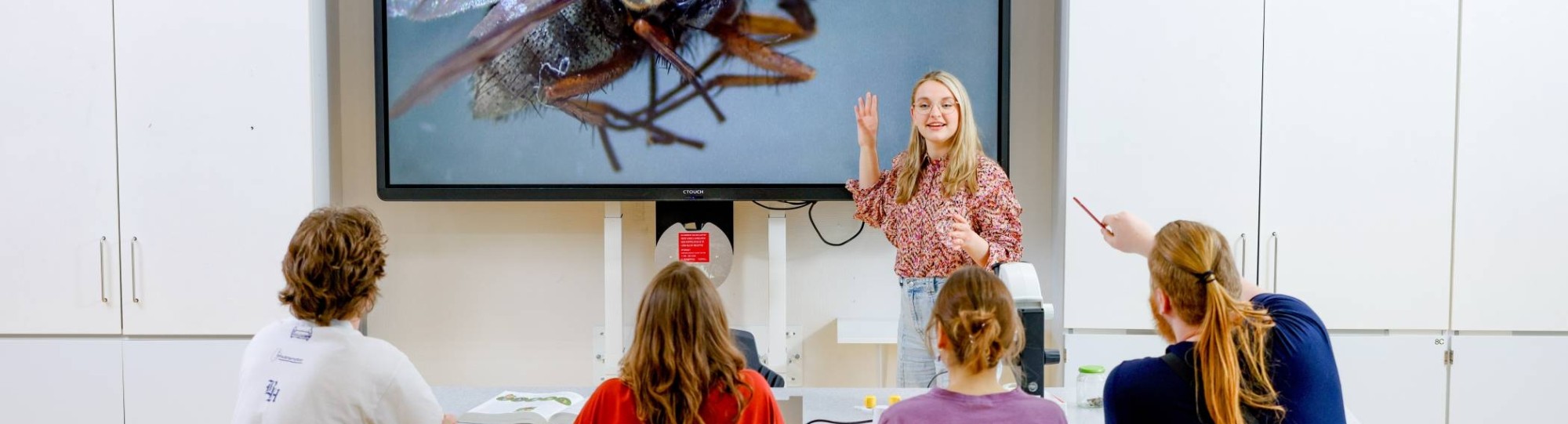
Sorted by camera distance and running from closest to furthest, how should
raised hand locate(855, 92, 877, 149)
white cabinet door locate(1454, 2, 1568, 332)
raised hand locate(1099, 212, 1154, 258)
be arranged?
raised hand locate(1099, 212, 1154, 258) < raised hand locate(855, 92, 877, 149) < white cabinet door locate(1454, 2, 1568, 332)

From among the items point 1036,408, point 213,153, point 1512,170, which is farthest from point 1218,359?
point 213,153

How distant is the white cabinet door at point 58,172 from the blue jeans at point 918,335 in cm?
229

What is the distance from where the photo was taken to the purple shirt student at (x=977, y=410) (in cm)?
166

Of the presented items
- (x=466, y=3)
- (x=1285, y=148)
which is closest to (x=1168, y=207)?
(x=1285, y=148)

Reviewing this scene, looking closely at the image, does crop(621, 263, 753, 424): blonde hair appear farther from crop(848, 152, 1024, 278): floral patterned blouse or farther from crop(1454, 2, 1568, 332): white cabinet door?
crop(1454, 2, 1568, 332): white cabinet door

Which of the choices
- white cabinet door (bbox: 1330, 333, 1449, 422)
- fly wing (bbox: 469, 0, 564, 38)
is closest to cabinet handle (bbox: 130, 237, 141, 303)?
fly wing (bbox: 469, 0, 564, 38)

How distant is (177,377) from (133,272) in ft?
1.08

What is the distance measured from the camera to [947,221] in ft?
8.70

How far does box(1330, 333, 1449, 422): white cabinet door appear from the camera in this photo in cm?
321

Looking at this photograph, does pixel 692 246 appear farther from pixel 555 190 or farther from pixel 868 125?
pixel 868 125

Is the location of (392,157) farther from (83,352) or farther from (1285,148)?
(1285,148)

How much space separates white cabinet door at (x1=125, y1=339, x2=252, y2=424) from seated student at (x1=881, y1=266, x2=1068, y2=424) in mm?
2367

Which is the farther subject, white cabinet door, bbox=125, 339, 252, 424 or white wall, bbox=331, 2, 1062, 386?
white wall, bbox=331, 2, 1062, 386

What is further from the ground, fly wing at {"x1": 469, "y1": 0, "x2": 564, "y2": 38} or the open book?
fly wing at {"x1": 469, "y1": 0, "x2": 564, "y2": 38}
